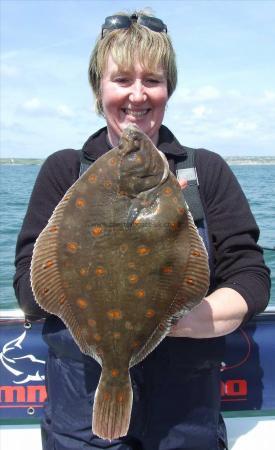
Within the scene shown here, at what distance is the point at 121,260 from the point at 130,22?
1.30 m

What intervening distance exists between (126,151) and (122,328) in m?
0.70

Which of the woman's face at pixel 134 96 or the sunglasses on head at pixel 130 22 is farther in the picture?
the sunglasses on head at pixel 130 22

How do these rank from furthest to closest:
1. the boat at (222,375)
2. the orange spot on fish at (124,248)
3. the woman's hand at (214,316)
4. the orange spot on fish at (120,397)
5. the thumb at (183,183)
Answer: the boat at (222,375) < the thumb at (183,183) < the woman's hand at (214,316) < the orange spot on fish at (120,397) < the orange spot on fish at (124,248)

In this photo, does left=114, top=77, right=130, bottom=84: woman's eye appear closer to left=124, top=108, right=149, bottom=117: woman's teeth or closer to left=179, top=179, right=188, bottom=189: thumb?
left=124, top=108, right=149, bottom=117: woman's teeth

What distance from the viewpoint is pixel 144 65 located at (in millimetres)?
2561

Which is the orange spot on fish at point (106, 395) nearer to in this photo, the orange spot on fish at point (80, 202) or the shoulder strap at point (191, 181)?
the orange spot on fish at point (80, 202)

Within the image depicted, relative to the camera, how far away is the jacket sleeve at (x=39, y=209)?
99.6 inches

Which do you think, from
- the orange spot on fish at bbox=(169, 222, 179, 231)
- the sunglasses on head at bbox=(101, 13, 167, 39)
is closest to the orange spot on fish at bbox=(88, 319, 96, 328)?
the orange spot on fish at bbox=(169, 222, 179, 231)

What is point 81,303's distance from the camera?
2.13m

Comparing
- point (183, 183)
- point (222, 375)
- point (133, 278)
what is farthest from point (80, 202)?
point (222, 375)

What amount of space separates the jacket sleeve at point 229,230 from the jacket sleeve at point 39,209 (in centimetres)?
69

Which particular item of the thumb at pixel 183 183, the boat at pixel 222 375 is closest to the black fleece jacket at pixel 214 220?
the thumb at pixel 183 183

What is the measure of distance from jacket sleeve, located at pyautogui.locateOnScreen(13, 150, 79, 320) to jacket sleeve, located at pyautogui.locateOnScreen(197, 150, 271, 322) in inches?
27.2

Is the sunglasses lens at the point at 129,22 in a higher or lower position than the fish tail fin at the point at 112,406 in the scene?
higher
